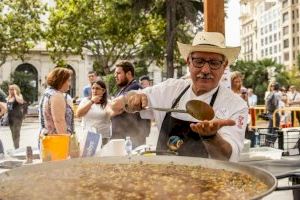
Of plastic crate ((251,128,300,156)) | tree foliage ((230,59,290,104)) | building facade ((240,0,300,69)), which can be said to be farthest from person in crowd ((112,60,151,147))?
building facade ((240,0,300,69))

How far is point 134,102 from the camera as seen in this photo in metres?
2.35

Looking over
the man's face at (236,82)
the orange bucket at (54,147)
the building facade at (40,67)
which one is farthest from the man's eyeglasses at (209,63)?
the building facade at (40,67)

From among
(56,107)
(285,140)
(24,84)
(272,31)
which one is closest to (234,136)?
(56,107)

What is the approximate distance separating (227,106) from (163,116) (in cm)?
38

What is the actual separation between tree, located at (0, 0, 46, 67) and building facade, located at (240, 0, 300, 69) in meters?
51.9

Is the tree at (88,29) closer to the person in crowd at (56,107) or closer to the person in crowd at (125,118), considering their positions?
the person in crowd at (125,118)

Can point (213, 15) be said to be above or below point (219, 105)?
above

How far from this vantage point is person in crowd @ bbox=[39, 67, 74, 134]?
387 centimetres

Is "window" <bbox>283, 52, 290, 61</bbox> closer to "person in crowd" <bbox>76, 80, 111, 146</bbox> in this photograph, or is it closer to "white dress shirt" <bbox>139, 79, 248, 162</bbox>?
"person in crowd" <bbox>76, 80, 111, 146</bbox>

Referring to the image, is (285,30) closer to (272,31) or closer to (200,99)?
(272,31)

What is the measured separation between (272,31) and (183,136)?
94.6 m

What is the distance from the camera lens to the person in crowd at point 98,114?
15.7 feet

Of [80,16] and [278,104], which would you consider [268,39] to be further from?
[278,104]

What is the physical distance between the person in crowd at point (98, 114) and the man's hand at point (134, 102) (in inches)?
93.8
